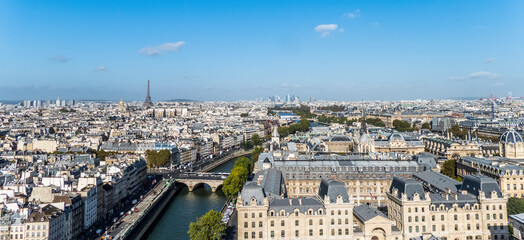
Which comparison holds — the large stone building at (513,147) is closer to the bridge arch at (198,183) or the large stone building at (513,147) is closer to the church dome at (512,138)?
the church dome at (512,138)

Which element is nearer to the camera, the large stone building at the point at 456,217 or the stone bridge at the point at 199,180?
the large stone building at the point at 456,217

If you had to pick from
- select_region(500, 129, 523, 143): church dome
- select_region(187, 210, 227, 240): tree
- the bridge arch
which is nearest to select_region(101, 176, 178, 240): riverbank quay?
the bridge arch

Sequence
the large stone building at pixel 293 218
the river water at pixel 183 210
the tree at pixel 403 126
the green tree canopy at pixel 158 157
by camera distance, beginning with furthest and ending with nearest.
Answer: the tree at pixel 403 126, the green tree canopy at pixel 158 157, the river water at pixel 183 210, the large stone building at pixel 293 218

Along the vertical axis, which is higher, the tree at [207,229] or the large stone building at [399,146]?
the large stone building at [399,146]

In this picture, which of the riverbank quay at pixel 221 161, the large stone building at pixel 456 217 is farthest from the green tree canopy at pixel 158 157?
the large stone building at pixel 456 217

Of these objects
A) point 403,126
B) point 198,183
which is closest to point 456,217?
point 198,183

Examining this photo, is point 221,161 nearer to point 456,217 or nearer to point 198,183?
point 198,183

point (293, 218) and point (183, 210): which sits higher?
point (293, 218)

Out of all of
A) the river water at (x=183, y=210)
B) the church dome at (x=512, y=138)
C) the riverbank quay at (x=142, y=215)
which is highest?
the church dome at (x=512, y=138)
